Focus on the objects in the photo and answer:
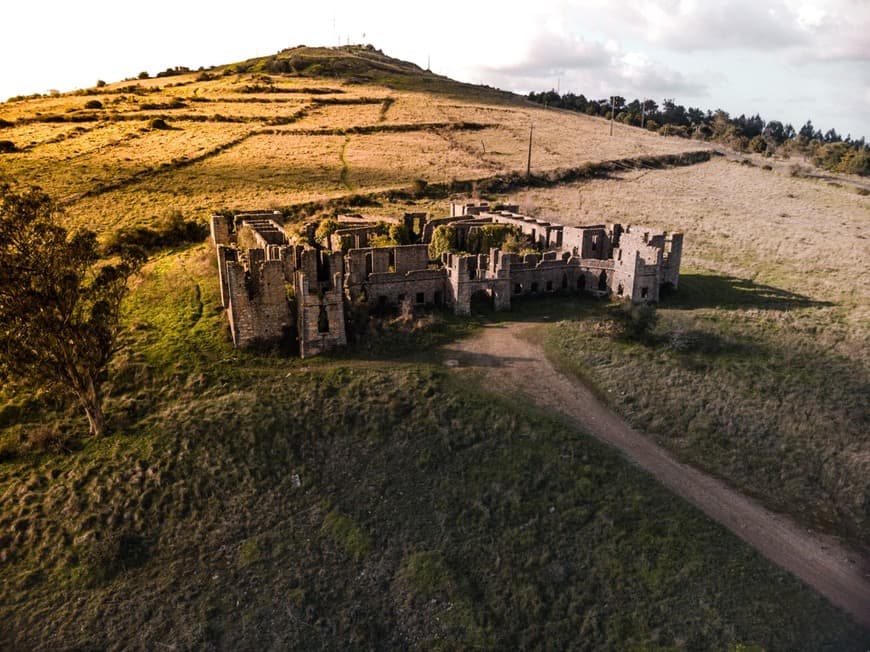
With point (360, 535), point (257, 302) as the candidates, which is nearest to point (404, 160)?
point (257, 302)

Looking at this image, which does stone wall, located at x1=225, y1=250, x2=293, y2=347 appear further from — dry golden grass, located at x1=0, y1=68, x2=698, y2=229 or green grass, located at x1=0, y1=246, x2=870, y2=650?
dry golden grass, located at x1=0, y1=68, x2=698, y2=229

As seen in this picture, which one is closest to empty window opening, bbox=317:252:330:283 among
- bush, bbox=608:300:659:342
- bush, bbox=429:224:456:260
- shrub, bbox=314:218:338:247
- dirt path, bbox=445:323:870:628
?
shrub, bbox=314:218:338:247

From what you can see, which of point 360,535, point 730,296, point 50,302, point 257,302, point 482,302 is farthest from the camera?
point 730,296

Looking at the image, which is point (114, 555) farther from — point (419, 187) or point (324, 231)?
point (419, 187)

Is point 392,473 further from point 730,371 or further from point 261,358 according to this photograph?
point 730,371

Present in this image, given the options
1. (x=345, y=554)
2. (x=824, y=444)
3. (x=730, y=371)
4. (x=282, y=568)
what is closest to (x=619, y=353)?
(x=730, y=371)

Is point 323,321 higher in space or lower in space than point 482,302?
higher
